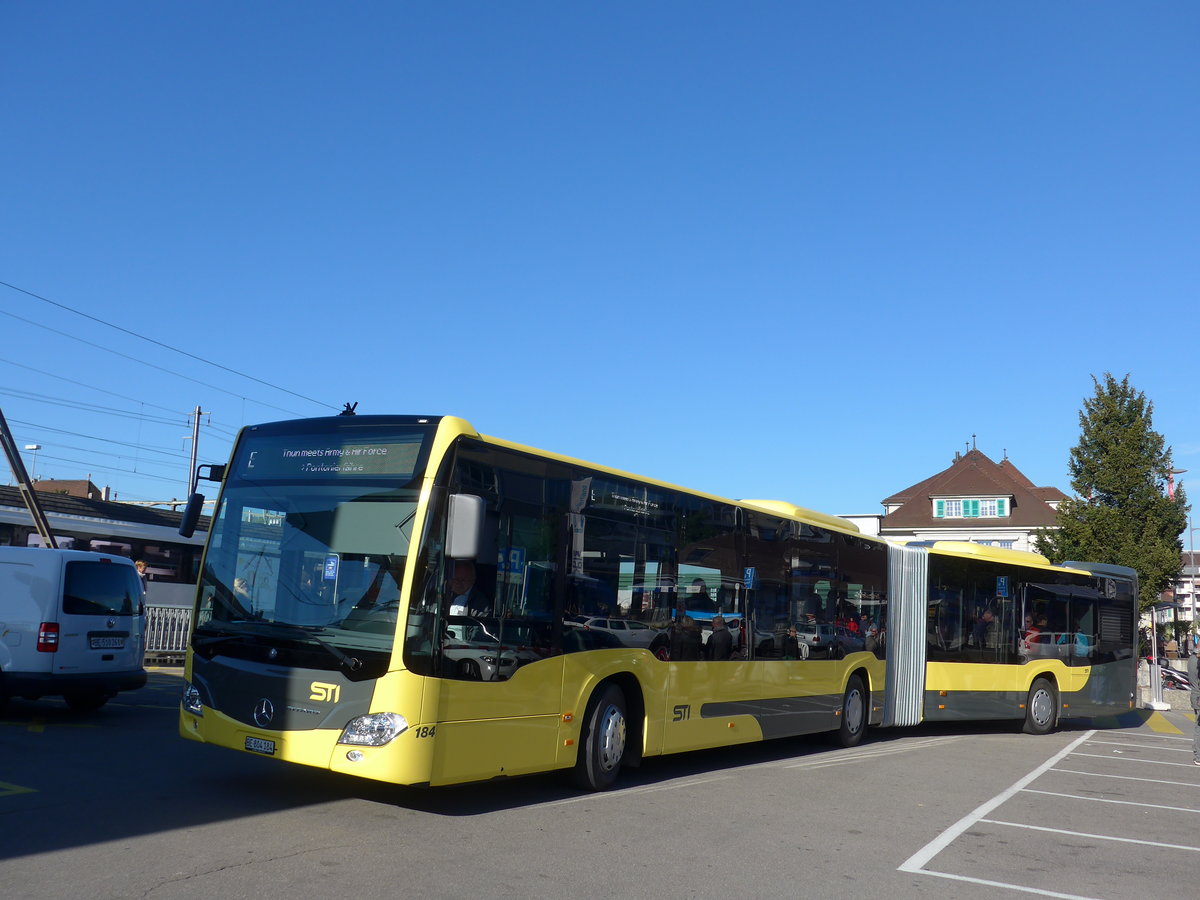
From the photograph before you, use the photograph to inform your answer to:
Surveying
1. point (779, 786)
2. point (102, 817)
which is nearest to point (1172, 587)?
point (779, 786)

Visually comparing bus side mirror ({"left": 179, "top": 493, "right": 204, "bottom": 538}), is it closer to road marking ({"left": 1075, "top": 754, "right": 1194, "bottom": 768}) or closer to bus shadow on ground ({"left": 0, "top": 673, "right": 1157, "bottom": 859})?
bus shadow on ground ({"left": 0, "top": 673, "right": 1157, "bottom": 859})

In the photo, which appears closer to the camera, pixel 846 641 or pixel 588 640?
pixel 588 640

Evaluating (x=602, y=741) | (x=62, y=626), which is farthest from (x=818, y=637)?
(x=62, y=626)

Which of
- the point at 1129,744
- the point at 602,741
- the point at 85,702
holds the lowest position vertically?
the point at 1129,744

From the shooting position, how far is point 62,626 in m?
12.6

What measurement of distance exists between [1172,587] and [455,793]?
130 ft

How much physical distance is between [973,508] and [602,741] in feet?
221

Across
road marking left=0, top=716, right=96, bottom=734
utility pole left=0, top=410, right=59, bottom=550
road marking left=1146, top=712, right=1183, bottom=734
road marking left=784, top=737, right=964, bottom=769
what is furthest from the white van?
road marking left=1146, top=712, right=1183, bottom=734

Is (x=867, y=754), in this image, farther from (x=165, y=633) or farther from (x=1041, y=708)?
(x=165, y=633)

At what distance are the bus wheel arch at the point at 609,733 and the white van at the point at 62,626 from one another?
6.62 metres

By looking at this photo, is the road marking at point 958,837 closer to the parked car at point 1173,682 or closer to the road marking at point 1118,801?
the road marking at point 1118,801

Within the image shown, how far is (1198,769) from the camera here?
14469 millimetres

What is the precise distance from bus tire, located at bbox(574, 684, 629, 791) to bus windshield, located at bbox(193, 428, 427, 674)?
8.61 ft

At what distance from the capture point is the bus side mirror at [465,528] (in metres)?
7.67
